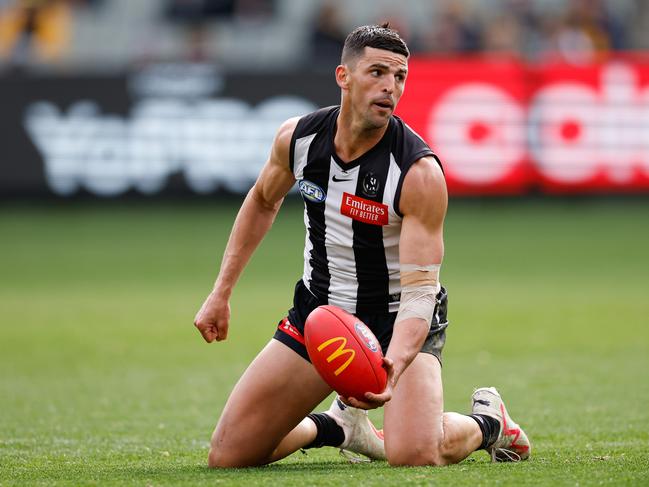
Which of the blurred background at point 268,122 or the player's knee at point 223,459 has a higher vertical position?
the blurred background at point 268,122

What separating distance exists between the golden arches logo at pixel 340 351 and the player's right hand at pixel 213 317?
1.07 m

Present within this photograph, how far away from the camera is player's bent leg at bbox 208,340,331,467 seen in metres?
6.30

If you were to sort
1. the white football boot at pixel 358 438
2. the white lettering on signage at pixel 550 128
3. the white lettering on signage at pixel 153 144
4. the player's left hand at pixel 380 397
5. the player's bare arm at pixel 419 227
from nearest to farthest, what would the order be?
the player's left hand at pixel 380 397 < the player's bare arm at pixel 419 227 < the white football boot at pixel 358 438 < the white lettering on signage at pixel 153 144 < the white lettering on signage at pixel 550 128

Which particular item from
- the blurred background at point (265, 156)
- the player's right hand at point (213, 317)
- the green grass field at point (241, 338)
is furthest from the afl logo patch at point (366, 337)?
the blurred background at point (265, 156)

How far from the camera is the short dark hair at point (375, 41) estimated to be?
6.00m

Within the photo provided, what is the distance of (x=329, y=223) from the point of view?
6.43 m

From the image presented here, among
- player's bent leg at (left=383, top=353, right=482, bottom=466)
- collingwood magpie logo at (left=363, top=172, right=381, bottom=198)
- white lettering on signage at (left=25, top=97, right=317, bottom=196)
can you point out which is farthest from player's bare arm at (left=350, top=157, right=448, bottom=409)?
white lettering on signage at (left=25, top=97, right=317, bottom=196)

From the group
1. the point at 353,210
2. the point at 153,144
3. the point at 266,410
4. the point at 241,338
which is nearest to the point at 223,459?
the point at 266,410

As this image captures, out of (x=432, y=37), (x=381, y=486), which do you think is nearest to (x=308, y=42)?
(x=432, y=37)

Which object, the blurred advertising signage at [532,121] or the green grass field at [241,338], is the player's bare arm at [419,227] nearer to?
the green grass field at [241,338]

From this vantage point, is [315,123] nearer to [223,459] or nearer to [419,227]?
[419,227]

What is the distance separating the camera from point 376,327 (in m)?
6.46

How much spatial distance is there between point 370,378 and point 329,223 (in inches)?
47.8

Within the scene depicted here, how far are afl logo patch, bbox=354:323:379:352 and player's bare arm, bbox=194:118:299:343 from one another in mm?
1142
